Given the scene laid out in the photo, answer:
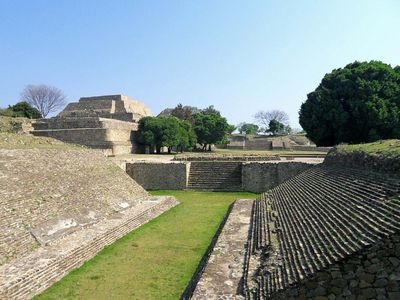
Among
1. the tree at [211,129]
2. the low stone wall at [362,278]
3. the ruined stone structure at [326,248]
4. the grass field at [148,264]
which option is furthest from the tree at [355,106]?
the low stone wall at [362,278]

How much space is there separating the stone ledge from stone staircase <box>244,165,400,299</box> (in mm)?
3775

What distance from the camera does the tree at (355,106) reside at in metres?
24.1

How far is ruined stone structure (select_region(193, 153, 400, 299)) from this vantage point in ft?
14.9

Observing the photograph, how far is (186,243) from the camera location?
984 cm

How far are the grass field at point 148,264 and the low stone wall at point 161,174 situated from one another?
6678 mm

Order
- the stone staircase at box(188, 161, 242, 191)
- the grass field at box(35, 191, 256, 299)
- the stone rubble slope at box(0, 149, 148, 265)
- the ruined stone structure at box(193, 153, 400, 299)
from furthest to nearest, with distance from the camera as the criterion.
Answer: the stone staircase at box(188, 161, 242, 191)
the stone rubble slope at box(0, 149, 148, 265)
the grass field at box(35, 191, 256, 299)
the ruined stone structure at box(193, 153, 400, 299)

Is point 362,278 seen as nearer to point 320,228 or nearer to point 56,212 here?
point 320,228

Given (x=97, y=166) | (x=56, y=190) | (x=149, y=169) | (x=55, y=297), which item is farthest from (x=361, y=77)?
(x=55, y=297)

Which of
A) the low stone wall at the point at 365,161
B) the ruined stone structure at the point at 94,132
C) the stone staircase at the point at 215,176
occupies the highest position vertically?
the ruined stone structure at the point at 94,132

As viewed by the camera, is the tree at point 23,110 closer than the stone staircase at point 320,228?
No

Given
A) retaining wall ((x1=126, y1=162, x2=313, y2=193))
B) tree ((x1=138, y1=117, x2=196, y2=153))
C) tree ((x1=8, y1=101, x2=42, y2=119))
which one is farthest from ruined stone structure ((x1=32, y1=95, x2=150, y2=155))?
tree ((x1=8, y1=101, x2=42, y2=119))

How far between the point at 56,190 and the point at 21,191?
4.56 feet

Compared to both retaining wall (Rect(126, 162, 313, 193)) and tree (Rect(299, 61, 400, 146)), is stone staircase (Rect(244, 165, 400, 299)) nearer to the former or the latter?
retaining wall (Rect(126, 162, 313, 193))

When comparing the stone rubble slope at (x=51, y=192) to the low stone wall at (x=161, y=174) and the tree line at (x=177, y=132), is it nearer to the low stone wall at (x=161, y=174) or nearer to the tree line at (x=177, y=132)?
the low stone wall at (x=161, y=174)
